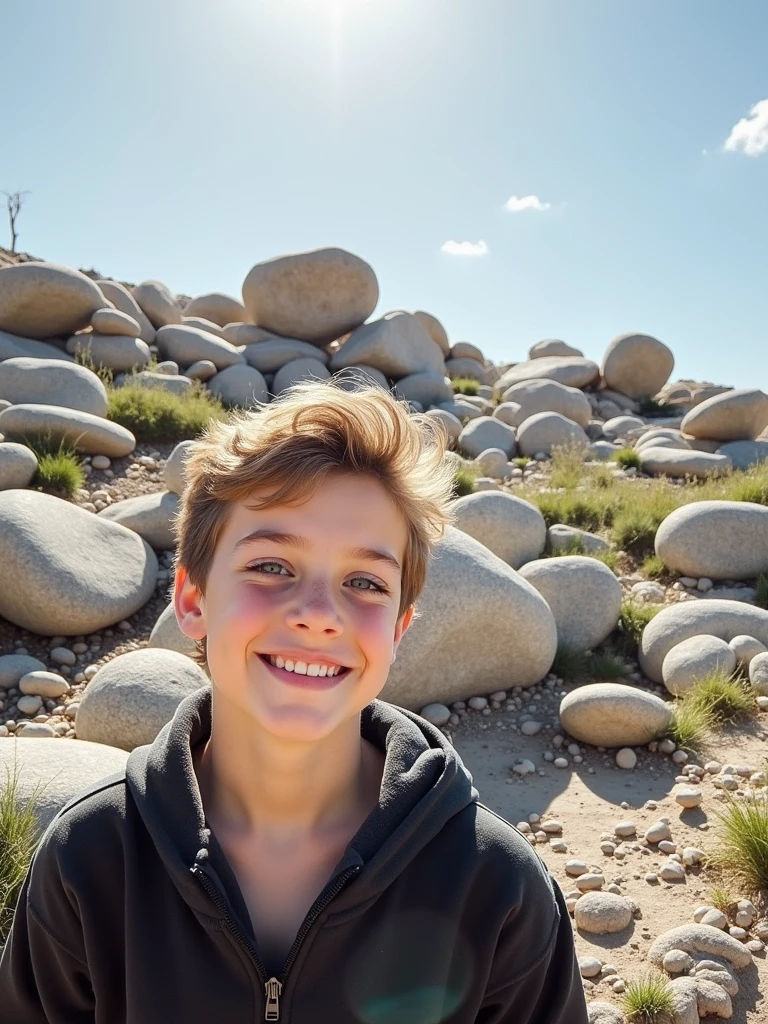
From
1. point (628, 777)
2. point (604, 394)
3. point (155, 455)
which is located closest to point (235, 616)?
point (628, 777)

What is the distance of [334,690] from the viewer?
1.75 metres

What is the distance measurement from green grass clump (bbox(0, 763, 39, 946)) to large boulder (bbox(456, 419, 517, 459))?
821 centimetres

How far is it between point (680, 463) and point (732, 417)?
88.3 inches

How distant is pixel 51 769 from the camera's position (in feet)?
10.8

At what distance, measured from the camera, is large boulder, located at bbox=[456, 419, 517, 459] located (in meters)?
10.7

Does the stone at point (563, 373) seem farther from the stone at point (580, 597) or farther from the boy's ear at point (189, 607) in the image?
the boy's ear at point (189, 607)

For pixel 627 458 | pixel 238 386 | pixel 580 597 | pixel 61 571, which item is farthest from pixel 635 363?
pixel 61 571

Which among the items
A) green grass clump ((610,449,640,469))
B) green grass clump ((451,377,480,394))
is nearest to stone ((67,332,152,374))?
green grass clump ((451,377,480,394))

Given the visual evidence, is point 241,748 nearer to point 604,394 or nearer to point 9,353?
point 9,353

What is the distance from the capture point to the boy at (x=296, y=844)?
1.69 meters

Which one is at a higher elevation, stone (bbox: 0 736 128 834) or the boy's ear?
the boy's ear

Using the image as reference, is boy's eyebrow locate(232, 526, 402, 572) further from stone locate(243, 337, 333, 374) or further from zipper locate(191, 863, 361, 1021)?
stone locate(243, 337, 333, 374)

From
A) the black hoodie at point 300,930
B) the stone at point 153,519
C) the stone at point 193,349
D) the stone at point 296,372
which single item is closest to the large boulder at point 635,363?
the stone at point 296,372

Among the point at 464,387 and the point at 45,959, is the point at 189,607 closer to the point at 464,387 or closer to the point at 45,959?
the point at 45,959
